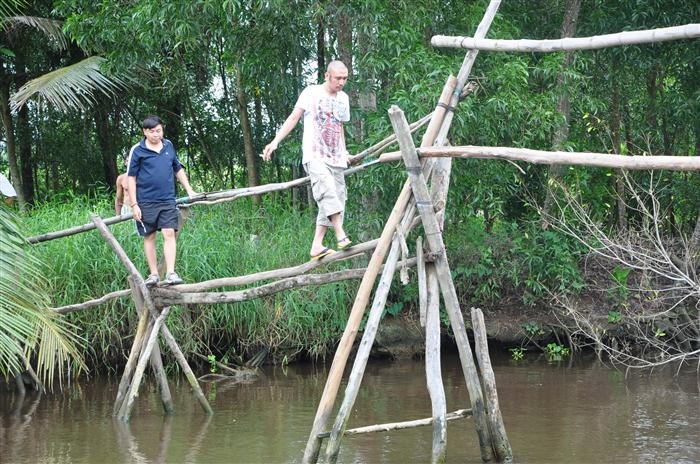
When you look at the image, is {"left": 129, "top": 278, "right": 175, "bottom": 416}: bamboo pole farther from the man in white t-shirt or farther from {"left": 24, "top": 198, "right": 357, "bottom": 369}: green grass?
the man in white t-shirt

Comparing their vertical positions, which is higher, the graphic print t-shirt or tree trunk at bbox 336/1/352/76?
tree trunk at bbox 336/1/352/76

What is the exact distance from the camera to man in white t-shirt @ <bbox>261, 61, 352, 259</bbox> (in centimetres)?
627

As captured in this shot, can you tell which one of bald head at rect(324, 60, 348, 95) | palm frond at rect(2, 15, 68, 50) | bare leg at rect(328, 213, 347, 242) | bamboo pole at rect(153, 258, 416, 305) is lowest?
bamboo pole at rect(153, 258, 416, 305)

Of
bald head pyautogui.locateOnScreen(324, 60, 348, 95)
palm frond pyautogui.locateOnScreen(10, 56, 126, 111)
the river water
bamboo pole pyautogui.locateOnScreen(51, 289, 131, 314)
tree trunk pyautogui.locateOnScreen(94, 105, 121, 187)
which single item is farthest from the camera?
tree trunk pyautogui.locateOnScreen(94, 105, 121, 187)

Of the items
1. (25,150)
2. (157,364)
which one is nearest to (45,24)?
(25,150)

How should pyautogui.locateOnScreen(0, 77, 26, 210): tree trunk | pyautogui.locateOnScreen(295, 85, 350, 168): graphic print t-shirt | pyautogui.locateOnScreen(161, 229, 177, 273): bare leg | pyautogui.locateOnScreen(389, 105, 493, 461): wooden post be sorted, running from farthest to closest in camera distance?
1. pyautogui.locateOnScreen(0, 77, 26, 210): tree trunk
2. pyautogui.locateOnScreen(161, 229, 177, 273): bare leg
3. pyautogui.locateOnScreen(295, 85, 350, 168): graphic print t-shirt
4. pyautogui.locateOnScreen(389, 105, 493, 461): wooden post

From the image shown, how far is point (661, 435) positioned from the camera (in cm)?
697

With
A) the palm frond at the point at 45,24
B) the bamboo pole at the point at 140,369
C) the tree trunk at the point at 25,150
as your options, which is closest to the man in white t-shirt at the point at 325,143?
the bamboo pole at the point at 140,369

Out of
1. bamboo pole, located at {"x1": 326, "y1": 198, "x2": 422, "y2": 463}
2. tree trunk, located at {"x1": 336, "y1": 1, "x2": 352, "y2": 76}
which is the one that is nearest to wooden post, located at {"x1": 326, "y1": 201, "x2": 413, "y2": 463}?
bamboo pole, located at {"x1": 326, "y1": 198, "x2": 422, "y2": 463}

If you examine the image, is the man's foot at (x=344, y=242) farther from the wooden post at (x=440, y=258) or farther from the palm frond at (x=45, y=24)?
the palm frond at (x=45, y=24)

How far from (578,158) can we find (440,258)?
1.18 metres

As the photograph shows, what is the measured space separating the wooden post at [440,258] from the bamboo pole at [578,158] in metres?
0.10

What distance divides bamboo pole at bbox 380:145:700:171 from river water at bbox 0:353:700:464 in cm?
203

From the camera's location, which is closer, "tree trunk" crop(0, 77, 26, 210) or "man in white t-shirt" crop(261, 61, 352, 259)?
"man in white t-shirt" crop(261, 61, 352, 259)
